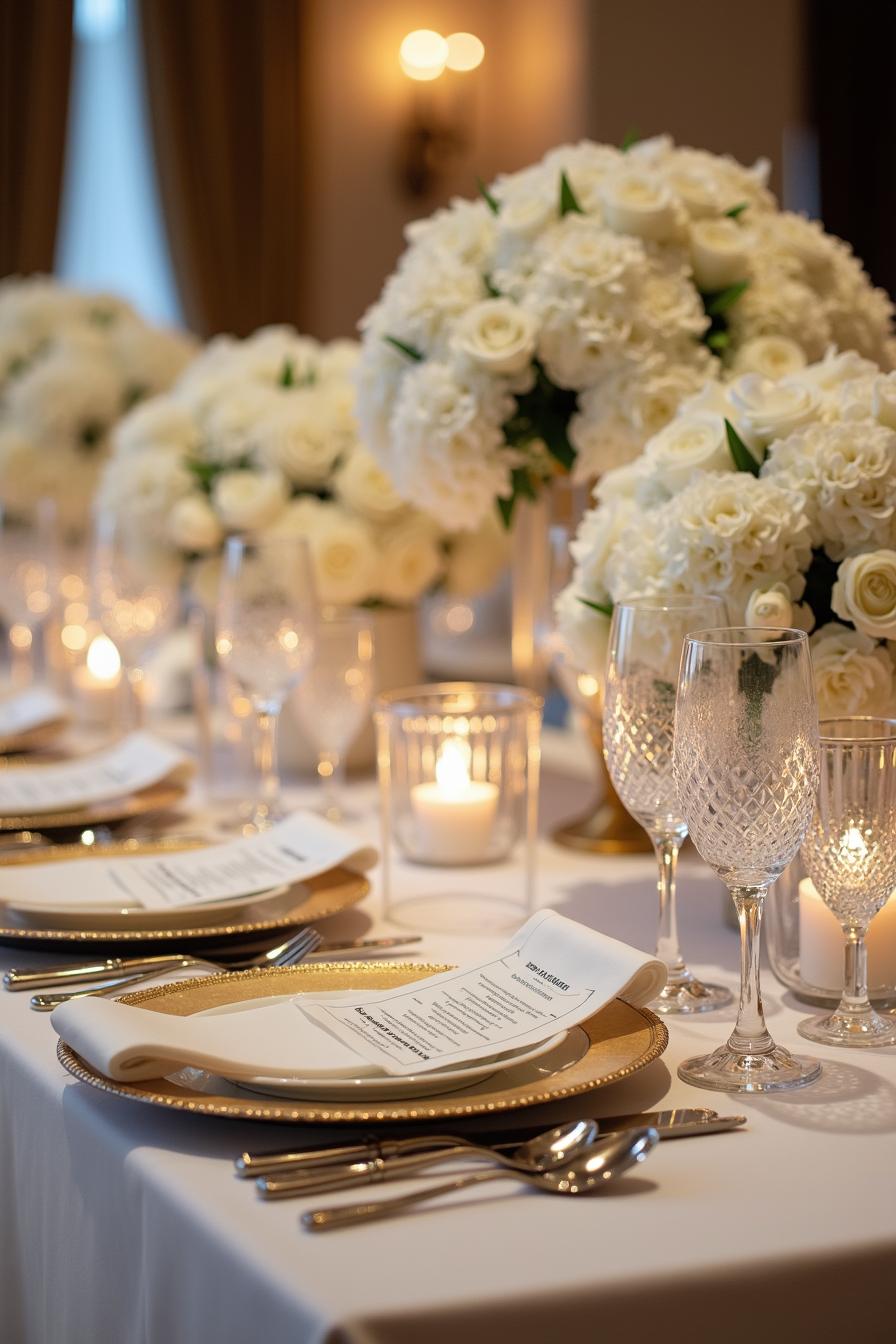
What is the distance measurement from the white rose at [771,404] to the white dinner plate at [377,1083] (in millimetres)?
539

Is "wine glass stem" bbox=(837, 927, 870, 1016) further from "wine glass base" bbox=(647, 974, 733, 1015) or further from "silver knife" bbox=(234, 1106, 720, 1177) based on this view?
"silver knife" bbox=(234, 1106, 720, 1177)

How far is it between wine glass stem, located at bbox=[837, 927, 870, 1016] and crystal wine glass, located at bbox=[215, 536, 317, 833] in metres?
0.73

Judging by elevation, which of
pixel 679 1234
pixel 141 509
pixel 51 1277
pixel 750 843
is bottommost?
pixel 51 1277

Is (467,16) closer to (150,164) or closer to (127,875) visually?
(150,164)

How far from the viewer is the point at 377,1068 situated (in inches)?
34.1

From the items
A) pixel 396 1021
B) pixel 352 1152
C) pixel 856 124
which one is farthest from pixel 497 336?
pixel 856 124

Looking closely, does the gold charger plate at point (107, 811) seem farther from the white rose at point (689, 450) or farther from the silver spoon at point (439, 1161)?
the silver spoon at point (439, 1161)

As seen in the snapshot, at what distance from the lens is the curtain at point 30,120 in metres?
5.94

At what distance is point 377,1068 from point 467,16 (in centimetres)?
671

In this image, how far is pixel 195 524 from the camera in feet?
6.66

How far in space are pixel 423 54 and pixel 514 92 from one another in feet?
1.40

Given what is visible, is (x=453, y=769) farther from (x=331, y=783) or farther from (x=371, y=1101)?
(x=371, y=1101)

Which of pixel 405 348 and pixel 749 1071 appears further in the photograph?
pixel 405 348

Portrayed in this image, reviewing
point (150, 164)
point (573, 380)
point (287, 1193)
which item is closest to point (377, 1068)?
point (287, 1193)
